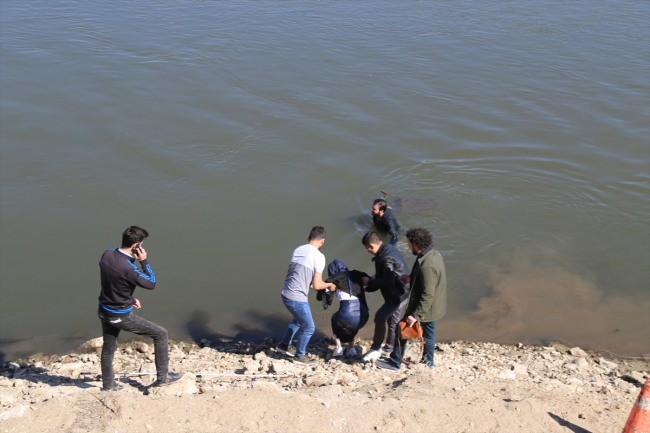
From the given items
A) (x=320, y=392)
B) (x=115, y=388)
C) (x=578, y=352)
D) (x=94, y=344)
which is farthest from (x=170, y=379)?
(x=578, y=352)

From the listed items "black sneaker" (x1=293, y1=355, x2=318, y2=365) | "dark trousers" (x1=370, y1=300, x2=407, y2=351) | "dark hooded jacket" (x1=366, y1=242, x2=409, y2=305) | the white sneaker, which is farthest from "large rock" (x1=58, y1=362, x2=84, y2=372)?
"dark hooded jacket" (x1=366, y1=242, x2=409, y2=305)

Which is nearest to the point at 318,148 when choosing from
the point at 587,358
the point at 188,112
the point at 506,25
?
the point at 188,112

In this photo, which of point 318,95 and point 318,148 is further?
point 318,95

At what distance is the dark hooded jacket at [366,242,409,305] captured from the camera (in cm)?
709

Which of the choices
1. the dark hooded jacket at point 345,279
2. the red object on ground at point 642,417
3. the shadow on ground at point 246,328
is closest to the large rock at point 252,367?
the shadow on ground at point 246,328

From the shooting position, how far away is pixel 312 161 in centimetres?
1383

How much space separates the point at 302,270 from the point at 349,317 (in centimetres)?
93

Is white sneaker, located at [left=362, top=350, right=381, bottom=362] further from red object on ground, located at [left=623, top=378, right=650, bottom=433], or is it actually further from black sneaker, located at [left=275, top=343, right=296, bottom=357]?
red object on ground, located at [left=623, top=378, right=650, bottom=433]

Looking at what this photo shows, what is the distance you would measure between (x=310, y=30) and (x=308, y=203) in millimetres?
10957

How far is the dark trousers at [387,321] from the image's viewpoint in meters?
7.47

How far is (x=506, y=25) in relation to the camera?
22.7 m

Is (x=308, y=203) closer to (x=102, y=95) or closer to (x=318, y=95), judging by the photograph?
(x=318, y=95)

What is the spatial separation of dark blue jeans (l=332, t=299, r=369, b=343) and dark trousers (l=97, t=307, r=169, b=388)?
214cm

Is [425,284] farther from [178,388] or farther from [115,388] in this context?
[115,388]
